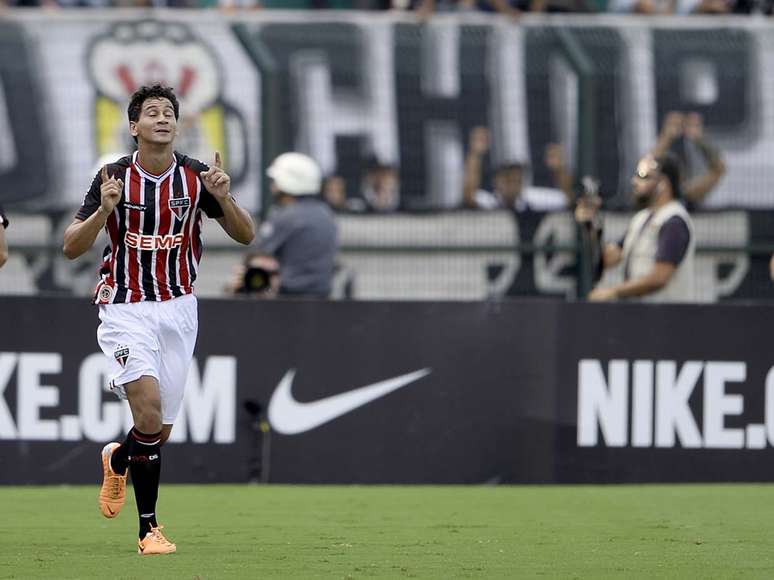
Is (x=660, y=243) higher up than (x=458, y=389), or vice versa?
(x=660, y=243)

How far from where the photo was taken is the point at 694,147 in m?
14.7

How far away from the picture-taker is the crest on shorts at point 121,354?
7.10m

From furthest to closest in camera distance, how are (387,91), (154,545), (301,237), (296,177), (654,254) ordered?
1. (387,91)
2. (296,177)
3. (301,237)
4. (654,254)
5. (154,545)

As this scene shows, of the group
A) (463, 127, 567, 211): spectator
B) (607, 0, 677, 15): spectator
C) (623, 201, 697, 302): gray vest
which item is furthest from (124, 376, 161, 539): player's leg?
(607, 0, 677, 15): spectator

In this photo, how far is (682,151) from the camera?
48.5 feet

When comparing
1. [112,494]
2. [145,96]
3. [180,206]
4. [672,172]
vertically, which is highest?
[145,96]

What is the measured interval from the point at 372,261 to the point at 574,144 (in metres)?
2.35

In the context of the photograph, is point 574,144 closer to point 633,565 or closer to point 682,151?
point 682,151

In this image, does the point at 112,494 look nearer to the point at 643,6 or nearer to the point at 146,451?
the point at 146,451

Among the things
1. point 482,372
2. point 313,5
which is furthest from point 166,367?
point 313,5

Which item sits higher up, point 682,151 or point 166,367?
point 682,151

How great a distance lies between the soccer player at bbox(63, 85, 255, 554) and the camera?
708cm

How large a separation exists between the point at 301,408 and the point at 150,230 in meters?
3.37

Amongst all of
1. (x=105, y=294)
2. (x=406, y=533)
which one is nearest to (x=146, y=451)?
(x=105, y=294)
